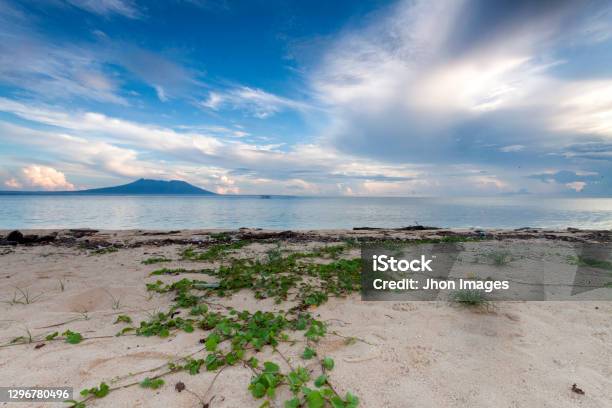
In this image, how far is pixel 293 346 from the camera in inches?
135

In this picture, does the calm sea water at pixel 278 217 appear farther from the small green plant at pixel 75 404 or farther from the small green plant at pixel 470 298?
the small green plant at pixel 75 404

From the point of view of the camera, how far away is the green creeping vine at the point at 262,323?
265 cm

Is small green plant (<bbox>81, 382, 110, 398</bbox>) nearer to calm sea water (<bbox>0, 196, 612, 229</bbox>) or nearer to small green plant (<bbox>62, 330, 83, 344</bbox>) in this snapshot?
small green plant (<bbox>62, 330, 83, 344</bbox>)

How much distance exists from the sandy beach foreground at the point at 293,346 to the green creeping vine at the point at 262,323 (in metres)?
0.02

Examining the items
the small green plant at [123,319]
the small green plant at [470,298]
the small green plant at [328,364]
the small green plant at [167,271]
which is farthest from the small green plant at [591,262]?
the small green plant at [123,319]

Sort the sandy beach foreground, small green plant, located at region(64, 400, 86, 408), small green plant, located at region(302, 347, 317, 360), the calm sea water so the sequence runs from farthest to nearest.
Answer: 1. the calm sea water
2. small green plant, located at region(302, 347, 317, 360)
3. the sandy beach foreground
4. small green plant, located at region(64, 400, 86, 408)

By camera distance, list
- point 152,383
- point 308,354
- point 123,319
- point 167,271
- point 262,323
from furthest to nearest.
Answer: point 167,271, point 123,319, point 262,323, point 308,354, point 152,383

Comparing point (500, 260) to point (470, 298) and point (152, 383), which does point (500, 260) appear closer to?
point (470, 298)

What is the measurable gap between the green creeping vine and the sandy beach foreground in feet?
0.07

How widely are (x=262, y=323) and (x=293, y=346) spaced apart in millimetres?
674

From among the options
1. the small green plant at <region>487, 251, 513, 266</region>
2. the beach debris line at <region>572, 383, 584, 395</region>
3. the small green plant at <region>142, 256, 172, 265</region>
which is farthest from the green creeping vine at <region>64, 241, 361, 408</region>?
the small green plant at <region>487, 251, 513, 266</region>

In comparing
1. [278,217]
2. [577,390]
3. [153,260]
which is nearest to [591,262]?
[577,390]

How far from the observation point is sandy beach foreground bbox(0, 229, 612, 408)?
265 cm

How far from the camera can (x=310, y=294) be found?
16.9ft
